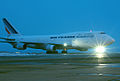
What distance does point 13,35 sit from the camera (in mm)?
66750

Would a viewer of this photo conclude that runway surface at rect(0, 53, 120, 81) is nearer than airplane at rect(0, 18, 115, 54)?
Yes

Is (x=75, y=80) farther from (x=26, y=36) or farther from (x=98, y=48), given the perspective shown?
(x=26, y=36)

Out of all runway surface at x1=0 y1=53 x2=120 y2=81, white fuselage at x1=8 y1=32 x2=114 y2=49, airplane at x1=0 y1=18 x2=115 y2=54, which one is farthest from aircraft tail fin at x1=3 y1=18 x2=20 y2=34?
runway surface at x1=0 y1=53 x2=120 y2=81

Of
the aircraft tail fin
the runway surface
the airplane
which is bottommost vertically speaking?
the runway surface

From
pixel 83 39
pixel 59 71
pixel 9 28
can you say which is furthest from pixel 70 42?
pixel 59 71

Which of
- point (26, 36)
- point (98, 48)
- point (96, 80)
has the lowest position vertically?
point (96, 80)

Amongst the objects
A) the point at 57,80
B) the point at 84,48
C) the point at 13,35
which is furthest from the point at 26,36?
the point at 57,80

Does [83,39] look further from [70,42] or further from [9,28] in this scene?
A: [9,28]

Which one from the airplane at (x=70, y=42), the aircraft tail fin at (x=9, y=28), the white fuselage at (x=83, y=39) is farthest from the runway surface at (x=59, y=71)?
the aircraft tail fin at (x=9, y=28)

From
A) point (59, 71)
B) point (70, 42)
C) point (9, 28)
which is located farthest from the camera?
point (9, 28)

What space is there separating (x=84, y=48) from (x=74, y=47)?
230 centimetres

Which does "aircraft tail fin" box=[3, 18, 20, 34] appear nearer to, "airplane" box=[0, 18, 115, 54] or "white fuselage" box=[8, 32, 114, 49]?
"airplane" box=[0, 18, 115, 54]

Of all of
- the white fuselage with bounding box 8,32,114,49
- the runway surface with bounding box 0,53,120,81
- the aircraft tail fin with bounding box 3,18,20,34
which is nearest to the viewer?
the runway surface with bounding box 0,53,120,81

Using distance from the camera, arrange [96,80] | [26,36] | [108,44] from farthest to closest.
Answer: [26,36], [108,44], [96,80]
